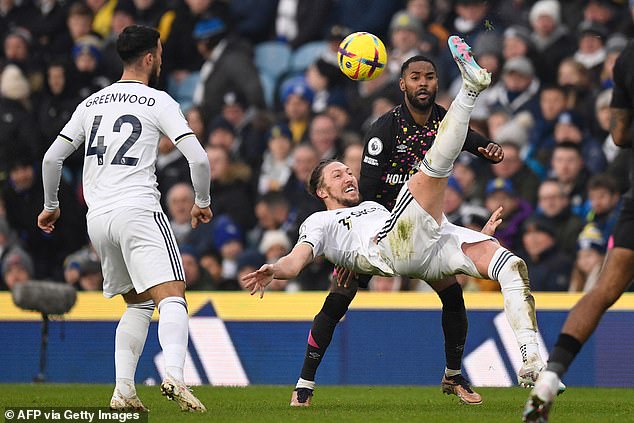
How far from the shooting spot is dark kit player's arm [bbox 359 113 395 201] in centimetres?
994

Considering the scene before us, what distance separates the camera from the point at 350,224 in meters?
9.78

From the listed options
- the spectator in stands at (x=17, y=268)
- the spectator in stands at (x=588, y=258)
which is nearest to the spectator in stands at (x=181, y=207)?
the spectator in stands at (x=17, y=268)

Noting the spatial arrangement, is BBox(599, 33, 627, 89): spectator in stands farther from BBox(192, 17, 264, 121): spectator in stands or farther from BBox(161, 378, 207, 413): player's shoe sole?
BBox(161, 378, 207, 413): player's shoe sole

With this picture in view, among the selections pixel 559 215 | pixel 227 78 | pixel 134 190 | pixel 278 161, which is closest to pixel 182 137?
pixel 134 190

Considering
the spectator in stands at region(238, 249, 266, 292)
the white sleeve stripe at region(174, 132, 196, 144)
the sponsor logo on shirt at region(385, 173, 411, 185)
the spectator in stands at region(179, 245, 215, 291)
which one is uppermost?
the white sleeve stripe at region(174, 132, 196, 144)

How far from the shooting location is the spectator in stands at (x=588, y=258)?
1359 centimetres

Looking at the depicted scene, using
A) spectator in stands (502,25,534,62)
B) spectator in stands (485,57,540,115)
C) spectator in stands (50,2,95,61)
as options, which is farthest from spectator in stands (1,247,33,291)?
spectator in stands (502,25,534,62)

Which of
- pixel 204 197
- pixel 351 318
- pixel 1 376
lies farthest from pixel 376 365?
pixel 204 197

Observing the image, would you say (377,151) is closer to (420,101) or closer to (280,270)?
(420,101)

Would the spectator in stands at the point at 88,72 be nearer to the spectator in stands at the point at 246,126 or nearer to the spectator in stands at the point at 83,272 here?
the spectator in stands at the point at 246,126

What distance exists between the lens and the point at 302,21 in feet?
59.4

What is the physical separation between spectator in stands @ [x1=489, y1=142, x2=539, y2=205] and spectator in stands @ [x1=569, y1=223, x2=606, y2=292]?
1.28 meters

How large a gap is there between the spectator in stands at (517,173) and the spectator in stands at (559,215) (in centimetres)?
45

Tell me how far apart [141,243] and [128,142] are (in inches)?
29.0
